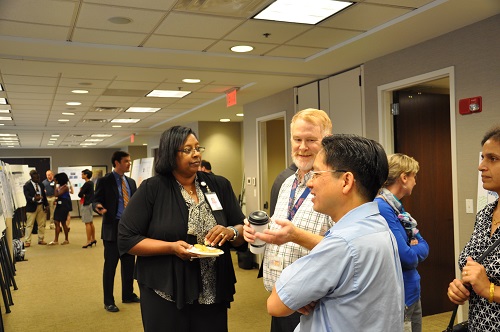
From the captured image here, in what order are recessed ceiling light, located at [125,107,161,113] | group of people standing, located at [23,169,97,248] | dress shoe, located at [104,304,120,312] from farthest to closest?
group of people standing, located at [23,169,97,248], recessed ceiling light, located at [125,107,161,113], dress shoe, located at [104,304,120,312]

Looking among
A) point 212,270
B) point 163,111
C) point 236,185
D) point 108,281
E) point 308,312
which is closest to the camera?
point 308,312

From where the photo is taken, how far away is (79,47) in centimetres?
441

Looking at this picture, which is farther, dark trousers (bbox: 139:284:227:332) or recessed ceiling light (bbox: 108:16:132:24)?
recessed ceiling light (bbox: 108:16:132:24)

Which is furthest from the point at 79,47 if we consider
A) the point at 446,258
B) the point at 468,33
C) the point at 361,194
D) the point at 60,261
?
the point at 60,261

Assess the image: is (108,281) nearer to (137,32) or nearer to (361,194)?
(137,32)

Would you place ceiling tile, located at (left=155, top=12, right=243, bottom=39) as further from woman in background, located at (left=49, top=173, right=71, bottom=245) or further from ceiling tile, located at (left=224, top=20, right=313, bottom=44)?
woman in background, located at (left=49, top=173, right=71, bottom=245)

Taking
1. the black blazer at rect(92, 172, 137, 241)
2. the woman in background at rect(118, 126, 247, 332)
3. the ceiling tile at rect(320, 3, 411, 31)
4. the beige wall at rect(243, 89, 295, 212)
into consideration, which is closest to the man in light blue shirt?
the woman in background at rect(118, 126, 247, 332)

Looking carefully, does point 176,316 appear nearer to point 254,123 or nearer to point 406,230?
point 406,230

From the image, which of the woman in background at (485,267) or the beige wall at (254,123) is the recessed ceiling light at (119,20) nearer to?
the woman in background at (485,267)

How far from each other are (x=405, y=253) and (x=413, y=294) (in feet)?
0.91

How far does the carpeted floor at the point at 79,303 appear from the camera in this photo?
4.65 m

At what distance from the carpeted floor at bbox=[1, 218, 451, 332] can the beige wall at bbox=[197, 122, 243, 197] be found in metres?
2.87

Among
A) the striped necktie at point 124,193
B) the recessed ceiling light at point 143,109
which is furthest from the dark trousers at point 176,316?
the recessed ceiling light at point 143,109

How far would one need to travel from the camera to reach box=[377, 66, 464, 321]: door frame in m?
4.17
